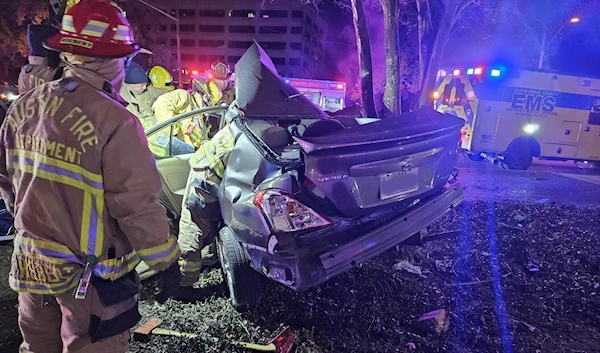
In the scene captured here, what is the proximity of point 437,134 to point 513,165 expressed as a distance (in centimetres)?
959

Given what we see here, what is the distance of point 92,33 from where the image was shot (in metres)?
1.55

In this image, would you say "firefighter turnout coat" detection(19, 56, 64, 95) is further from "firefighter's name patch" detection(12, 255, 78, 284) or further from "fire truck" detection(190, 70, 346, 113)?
"fire truck" detection(190, 70, 346, 113)

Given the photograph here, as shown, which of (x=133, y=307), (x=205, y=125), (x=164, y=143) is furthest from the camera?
(x=205, y=125)

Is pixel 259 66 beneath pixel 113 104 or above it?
above

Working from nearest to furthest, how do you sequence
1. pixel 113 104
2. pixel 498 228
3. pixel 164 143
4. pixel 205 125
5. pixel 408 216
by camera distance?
pixel 113 104 < pixel 408 216 < pixel 164 143 < pixel 498 228 < pixel 205 125

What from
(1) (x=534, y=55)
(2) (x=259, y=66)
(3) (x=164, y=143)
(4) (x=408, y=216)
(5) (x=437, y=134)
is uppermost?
(1) (x=534, y=55)

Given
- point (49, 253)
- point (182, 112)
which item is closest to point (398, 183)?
point (49, 253)

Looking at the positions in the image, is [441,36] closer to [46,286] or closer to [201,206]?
[201,206]

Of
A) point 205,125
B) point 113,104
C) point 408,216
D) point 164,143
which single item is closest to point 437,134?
point 408,216

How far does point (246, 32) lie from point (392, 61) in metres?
44.5

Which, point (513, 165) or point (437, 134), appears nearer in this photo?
point (437, 134)

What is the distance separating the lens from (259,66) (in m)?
3.08

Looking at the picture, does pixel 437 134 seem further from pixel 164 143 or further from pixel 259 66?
pixel 164 143

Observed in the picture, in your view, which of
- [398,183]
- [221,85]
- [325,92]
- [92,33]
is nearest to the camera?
[92,33]
